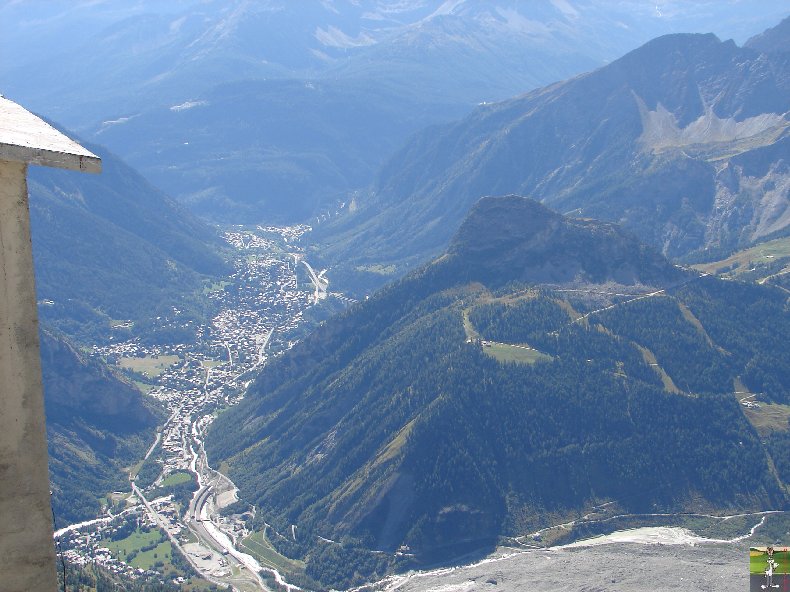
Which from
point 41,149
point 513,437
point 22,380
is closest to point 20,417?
point 22,380

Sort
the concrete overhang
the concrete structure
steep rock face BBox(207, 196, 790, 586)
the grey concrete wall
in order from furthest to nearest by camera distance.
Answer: steep rock face BBox(207, 196, 790, 586), the grey concrete wall, the concrete structure, the concrete overhang

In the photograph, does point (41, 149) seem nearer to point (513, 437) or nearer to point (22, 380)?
point (22, 380)

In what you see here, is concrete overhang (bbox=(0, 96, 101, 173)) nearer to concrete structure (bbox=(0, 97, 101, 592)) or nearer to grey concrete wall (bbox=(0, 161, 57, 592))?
concrete structure (bbox=(0, 97, 101, 592))

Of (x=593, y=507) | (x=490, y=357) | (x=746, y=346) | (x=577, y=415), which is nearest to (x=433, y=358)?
(x=490, y=357)

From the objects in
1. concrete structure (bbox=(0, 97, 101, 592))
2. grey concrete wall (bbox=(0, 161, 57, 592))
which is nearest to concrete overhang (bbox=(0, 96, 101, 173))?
concrete structure (bbox=(0, 97, 101, 592))

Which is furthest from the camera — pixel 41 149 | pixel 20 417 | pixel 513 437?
pixel 513 437

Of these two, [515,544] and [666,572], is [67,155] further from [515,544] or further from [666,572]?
[515,544]
